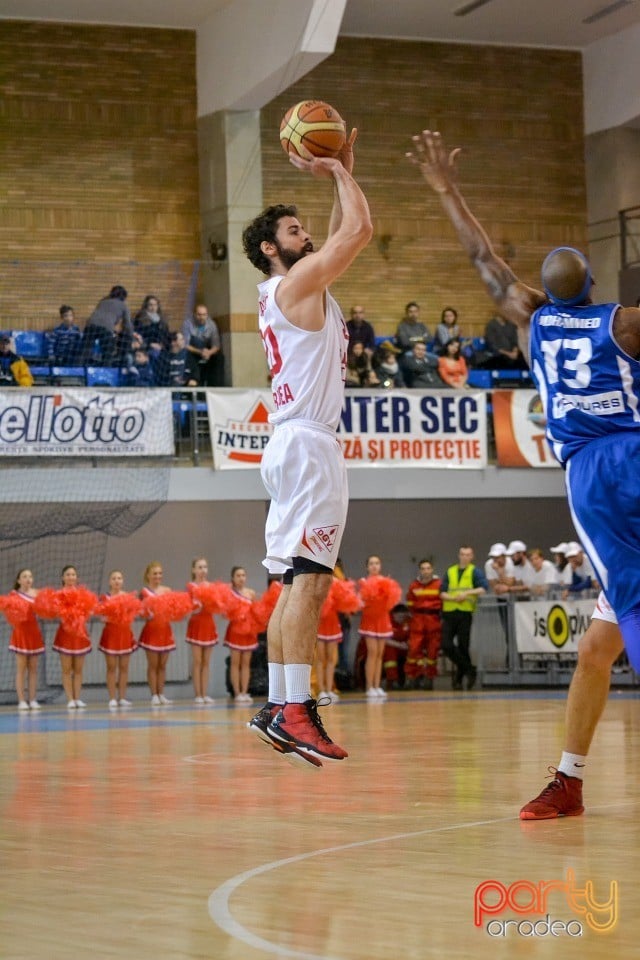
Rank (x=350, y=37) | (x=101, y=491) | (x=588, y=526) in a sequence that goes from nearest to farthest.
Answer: (x=588, y=526), (x=101, y=491), (x=350, y=37)

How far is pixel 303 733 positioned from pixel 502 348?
17912 millimetres

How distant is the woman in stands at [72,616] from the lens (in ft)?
60.2

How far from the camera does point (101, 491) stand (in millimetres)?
19969

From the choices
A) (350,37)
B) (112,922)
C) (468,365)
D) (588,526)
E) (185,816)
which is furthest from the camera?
(350,37)

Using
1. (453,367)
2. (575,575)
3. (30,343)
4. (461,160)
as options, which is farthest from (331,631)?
(461,160)

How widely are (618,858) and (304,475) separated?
2.44 m

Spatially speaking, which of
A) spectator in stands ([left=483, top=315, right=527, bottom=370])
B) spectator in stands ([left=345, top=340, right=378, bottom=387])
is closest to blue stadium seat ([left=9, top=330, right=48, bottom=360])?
spectator in stands ([left=345, top=340, right=378, bottom=387])

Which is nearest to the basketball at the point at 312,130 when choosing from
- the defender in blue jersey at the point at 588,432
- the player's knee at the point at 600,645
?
the defender in blue jersey at the point at 588,432

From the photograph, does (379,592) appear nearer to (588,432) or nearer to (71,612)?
(71,612)

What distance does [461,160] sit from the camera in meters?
26.7

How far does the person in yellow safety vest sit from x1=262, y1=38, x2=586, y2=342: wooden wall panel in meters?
6.78

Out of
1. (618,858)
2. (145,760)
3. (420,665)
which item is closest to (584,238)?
(420,665)

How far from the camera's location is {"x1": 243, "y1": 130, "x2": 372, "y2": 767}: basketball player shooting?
250 inches

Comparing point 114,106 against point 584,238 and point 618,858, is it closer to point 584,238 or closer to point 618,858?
point 584,238
